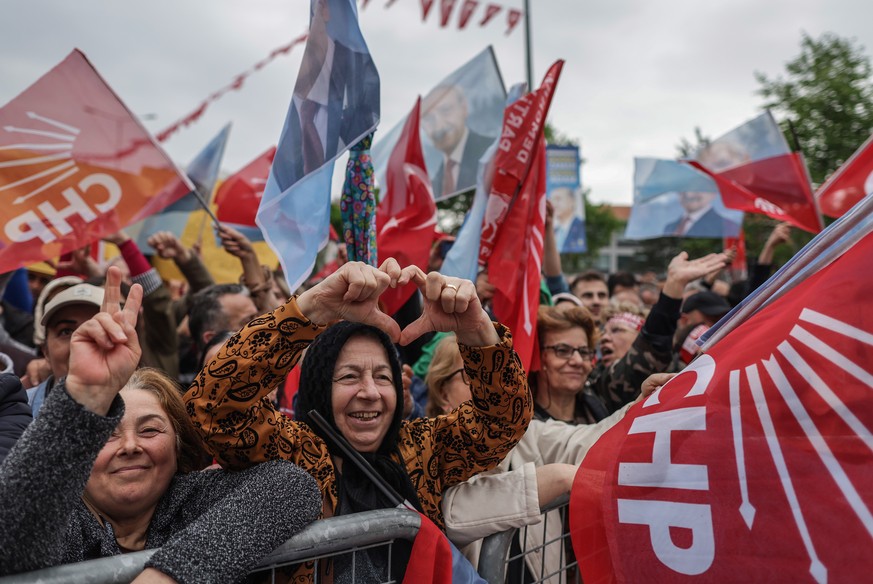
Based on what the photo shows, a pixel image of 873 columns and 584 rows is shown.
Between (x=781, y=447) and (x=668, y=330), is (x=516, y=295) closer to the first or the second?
(x=668, y=330)

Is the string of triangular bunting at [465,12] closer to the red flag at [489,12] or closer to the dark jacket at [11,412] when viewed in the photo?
the red flag at [489,12]

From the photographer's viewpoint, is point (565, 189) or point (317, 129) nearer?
point (317, 129)

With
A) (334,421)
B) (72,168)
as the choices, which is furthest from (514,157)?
(72,168)

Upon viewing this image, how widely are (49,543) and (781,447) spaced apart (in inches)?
62.1

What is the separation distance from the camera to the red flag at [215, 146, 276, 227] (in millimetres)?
6180

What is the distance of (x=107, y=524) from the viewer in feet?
6.72

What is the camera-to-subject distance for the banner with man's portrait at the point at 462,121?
5680 mm

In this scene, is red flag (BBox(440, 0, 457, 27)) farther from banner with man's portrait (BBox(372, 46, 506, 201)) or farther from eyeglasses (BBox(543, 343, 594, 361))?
eyeglasses (BBox(543, 343, 594, 361))

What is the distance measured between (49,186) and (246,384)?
2.37 meters

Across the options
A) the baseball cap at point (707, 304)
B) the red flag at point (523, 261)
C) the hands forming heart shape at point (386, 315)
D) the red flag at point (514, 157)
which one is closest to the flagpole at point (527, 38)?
the baseball cap at point (707, 304)

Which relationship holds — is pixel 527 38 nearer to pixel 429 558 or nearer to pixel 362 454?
pixel 362 454

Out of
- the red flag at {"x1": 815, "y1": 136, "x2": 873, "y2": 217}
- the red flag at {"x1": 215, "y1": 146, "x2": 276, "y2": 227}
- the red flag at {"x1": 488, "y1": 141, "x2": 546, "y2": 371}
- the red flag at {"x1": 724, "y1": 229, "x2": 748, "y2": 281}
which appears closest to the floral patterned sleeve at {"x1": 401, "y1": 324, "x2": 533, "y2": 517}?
the red flag at {"x1": 488, "y1": 141, "x2": 546, "y2": 371}

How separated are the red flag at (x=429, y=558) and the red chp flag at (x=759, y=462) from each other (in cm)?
36

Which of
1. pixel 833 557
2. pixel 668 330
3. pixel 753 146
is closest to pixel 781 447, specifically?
pixel 833 557
